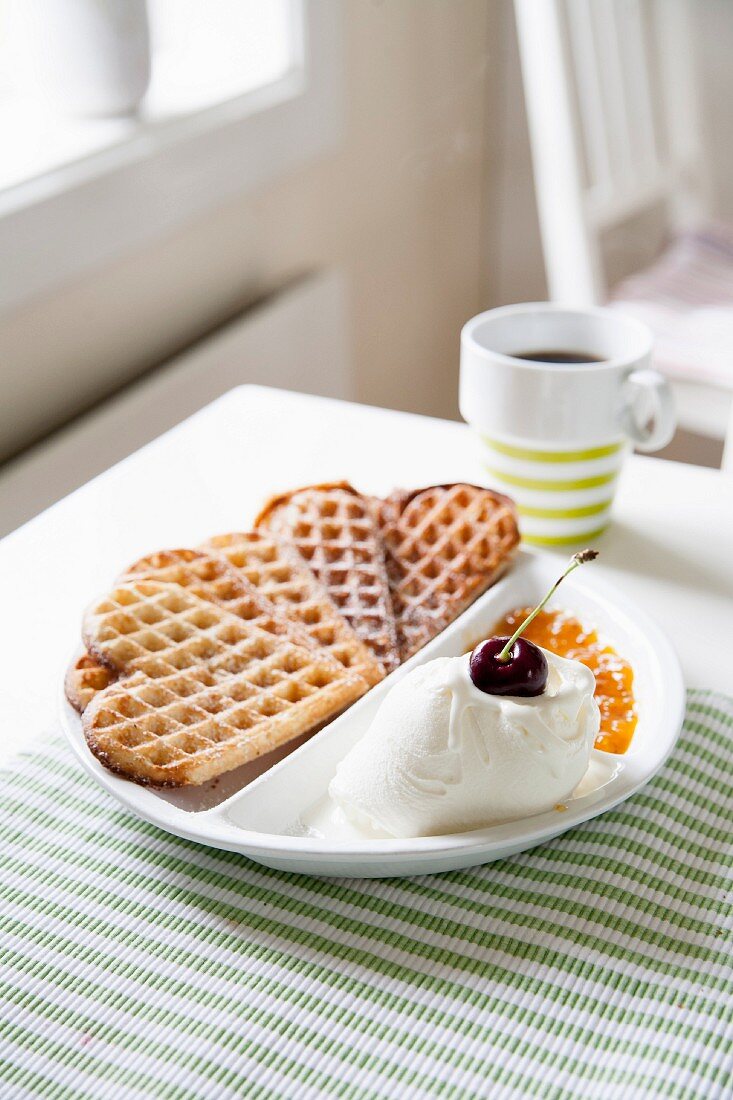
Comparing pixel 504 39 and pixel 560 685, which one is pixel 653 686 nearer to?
pixel 560 685

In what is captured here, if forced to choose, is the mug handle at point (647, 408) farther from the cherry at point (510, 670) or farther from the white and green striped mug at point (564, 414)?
the cherry at point (510, 670)

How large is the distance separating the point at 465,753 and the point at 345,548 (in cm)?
32

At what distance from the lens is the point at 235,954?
59 cm

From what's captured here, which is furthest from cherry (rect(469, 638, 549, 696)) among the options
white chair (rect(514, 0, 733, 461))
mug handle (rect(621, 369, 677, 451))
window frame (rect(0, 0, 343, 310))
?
Answer: white chair (rect(514, 0, 733, 461))

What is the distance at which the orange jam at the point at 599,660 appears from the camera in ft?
2.33

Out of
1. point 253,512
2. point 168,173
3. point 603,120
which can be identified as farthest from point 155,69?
point 253,512

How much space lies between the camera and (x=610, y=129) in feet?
6.52

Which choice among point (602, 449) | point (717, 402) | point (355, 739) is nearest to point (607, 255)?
point (717, 402)

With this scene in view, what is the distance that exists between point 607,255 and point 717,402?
712mm

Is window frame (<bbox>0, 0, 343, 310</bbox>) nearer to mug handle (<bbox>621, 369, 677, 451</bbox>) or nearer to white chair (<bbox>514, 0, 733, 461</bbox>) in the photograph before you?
white chair (<bbox>514, 0, 733, 461</bbox>)

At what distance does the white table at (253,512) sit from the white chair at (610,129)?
0.68m

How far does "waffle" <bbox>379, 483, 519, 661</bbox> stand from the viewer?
84 cm

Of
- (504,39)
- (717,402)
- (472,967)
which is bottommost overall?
(717,402)

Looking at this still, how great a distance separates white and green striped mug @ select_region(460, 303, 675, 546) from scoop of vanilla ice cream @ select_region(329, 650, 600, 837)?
0.35 metres
